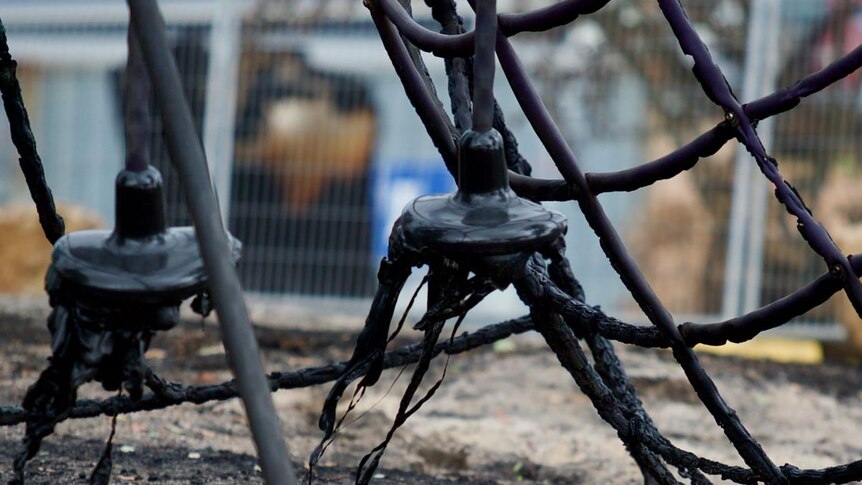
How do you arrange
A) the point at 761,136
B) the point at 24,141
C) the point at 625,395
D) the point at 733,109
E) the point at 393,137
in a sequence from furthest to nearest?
the point at 393,137 → the point at 761,136 → the point at 625,395 → the point at 24,141 → the point at 733,109

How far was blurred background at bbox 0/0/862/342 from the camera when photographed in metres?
5.62

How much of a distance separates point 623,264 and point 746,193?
15.6 feet

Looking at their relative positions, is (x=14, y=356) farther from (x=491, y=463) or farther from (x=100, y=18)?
(x=100, y=18)

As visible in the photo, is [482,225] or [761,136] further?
[761,136]

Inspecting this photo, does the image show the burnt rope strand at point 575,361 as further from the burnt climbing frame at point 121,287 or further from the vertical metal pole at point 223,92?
the vertical metal pole at point 223,92

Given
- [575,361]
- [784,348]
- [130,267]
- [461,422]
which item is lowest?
[784,348]

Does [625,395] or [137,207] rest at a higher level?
[137,207]

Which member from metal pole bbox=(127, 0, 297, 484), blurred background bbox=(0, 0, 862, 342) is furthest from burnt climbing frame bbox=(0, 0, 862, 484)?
blurred background bbox=(0, 0, 862, 342)

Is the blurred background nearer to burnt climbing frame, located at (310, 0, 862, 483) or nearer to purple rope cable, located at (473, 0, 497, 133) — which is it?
burnt climbing frame, located at (310, 0, 862, 483)

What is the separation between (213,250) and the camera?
0.80 m

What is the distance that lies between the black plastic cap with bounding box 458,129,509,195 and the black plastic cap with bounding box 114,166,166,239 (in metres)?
0.29

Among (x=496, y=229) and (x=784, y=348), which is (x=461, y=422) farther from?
(x=784, y=348)

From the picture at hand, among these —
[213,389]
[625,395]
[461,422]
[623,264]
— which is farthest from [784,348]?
[623,264]

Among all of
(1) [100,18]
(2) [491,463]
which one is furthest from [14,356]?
A: (1) [100,18]
